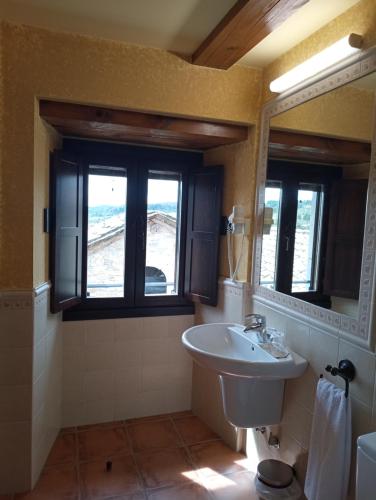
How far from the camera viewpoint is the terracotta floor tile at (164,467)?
2066 mm

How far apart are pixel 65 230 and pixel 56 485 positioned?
1.45 metres

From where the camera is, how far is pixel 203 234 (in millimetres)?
2525

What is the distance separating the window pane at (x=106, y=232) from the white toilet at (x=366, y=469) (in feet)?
6.20

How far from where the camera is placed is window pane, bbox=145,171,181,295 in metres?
2.66

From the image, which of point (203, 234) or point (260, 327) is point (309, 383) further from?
point (203, 234)

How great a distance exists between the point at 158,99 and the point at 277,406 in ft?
5.92

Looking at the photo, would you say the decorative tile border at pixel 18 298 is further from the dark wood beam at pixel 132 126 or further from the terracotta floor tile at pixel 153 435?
the terracotta floor tile at pixel 153 435

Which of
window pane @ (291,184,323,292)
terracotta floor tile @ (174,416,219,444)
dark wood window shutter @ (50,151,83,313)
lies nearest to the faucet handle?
window pane @ (291,184,323,292)

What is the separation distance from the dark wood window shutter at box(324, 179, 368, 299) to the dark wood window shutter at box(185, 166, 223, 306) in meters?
0.91

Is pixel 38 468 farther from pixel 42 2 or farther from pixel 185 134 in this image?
pixel 42 2

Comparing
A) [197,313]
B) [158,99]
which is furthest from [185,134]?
[197,313]

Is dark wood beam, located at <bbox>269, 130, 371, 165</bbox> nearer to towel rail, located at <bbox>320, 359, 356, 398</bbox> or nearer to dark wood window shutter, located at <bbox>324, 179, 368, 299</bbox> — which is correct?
dark wood window shutter, located at <bbox>324, 179, 368, 299</bbox>

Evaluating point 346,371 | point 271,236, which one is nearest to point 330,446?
point 346,371

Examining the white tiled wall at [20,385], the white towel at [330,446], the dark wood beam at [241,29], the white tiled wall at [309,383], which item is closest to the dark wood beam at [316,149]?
the dark wood beam at [241,29]
